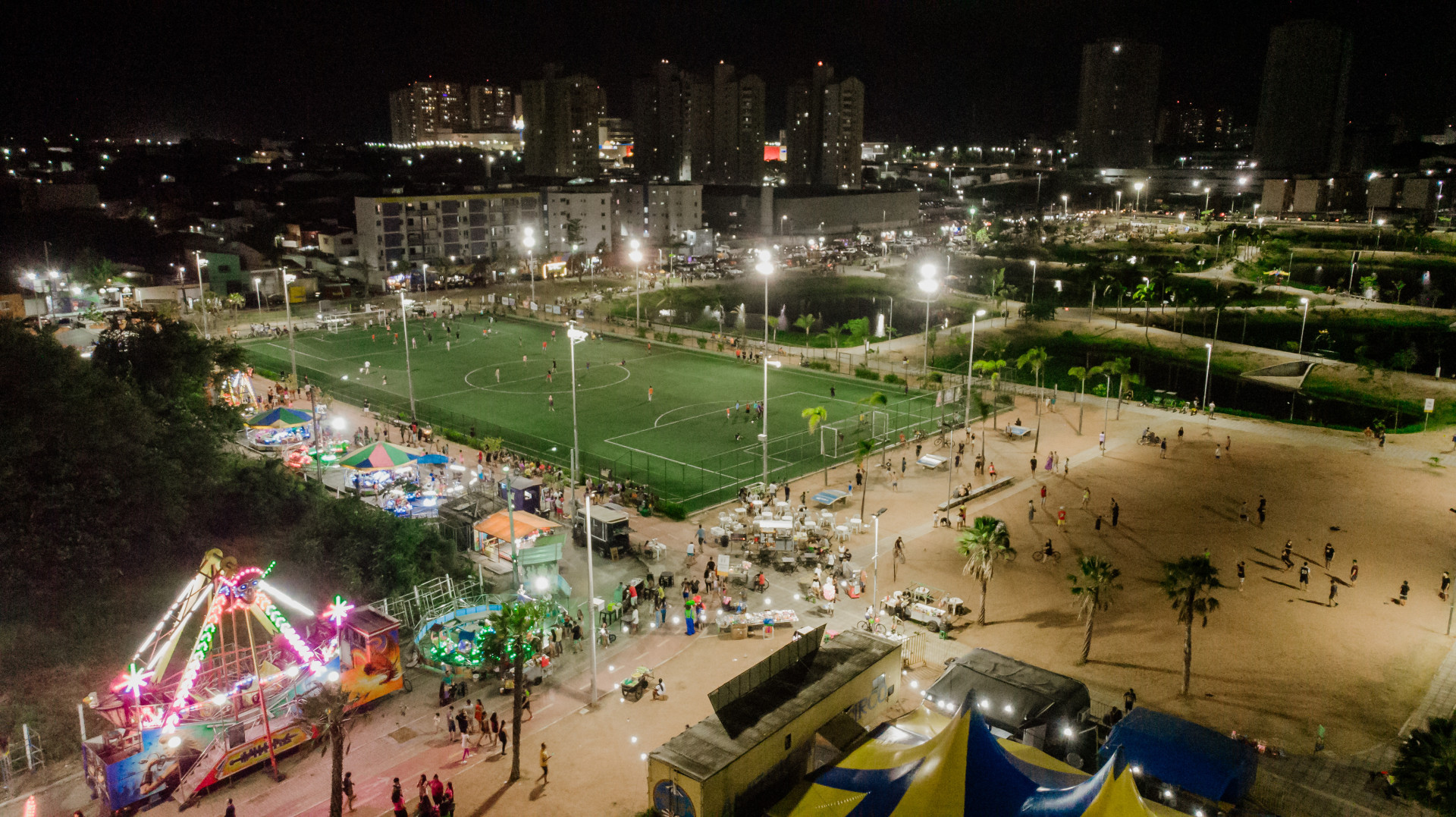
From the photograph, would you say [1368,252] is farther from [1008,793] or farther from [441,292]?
[1008,793]

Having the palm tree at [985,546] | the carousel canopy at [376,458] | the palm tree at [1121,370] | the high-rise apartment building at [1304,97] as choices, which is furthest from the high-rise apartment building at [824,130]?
the palm tree at [985,546]

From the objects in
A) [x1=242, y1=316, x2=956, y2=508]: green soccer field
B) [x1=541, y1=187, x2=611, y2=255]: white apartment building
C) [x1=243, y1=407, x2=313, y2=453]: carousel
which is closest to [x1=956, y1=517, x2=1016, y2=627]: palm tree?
[x1=242, y1=316, x2=956, y2=508]: green soccer field

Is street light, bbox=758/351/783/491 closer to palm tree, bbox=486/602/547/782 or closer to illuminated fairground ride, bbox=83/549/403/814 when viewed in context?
palm tree, bbox=486/602/547/782

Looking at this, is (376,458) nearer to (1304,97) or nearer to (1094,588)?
(1094,588)

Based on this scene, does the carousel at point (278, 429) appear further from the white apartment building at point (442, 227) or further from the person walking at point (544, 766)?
the white apartment building at point (442, 227)

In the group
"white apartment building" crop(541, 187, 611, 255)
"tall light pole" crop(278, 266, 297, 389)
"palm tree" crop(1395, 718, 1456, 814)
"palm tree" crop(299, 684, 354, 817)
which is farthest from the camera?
"white apartment building" crop(541, 187, 611, 255)

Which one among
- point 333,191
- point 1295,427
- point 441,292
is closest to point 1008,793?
point 1295,427
